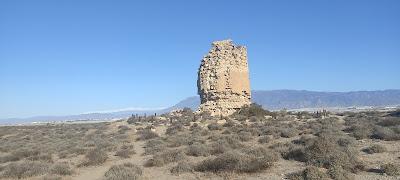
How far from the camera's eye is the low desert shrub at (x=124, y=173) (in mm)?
12664

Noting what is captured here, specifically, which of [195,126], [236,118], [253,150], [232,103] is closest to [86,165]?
[253,150]

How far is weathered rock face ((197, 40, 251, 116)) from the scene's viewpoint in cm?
3325

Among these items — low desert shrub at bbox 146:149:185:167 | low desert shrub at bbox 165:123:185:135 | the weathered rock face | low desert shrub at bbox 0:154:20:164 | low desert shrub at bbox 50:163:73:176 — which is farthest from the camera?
the weathered rock face

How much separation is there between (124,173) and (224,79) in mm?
20744

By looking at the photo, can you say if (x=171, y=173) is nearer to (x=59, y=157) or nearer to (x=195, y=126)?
(x=59, y=157)

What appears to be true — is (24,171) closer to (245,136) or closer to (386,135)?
(245,136)

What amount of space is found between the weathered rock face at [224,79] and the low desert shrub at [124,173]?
1872cm

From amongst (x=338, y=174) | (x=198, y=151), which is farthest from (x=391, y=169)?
(x=198, y=151)

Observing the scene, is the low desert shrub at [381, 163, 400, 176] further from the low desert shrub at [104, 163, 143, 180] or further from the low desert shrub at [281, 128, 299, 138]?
the low desert shrub at [281, 128, 299, 138]

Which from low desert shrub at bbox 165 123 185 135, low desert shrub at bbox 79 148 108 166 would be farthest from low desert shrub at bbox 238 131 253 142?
low desert shrub at bbox 79 148 108 166

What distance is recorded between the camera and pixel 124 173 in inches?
515

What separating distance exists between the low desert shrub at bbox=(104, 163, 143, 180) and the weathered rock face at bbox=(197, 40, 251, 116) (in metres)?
18.7

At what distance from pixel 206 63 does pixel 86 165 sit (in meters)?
18.7

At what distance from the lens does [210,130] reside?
1057 inches
